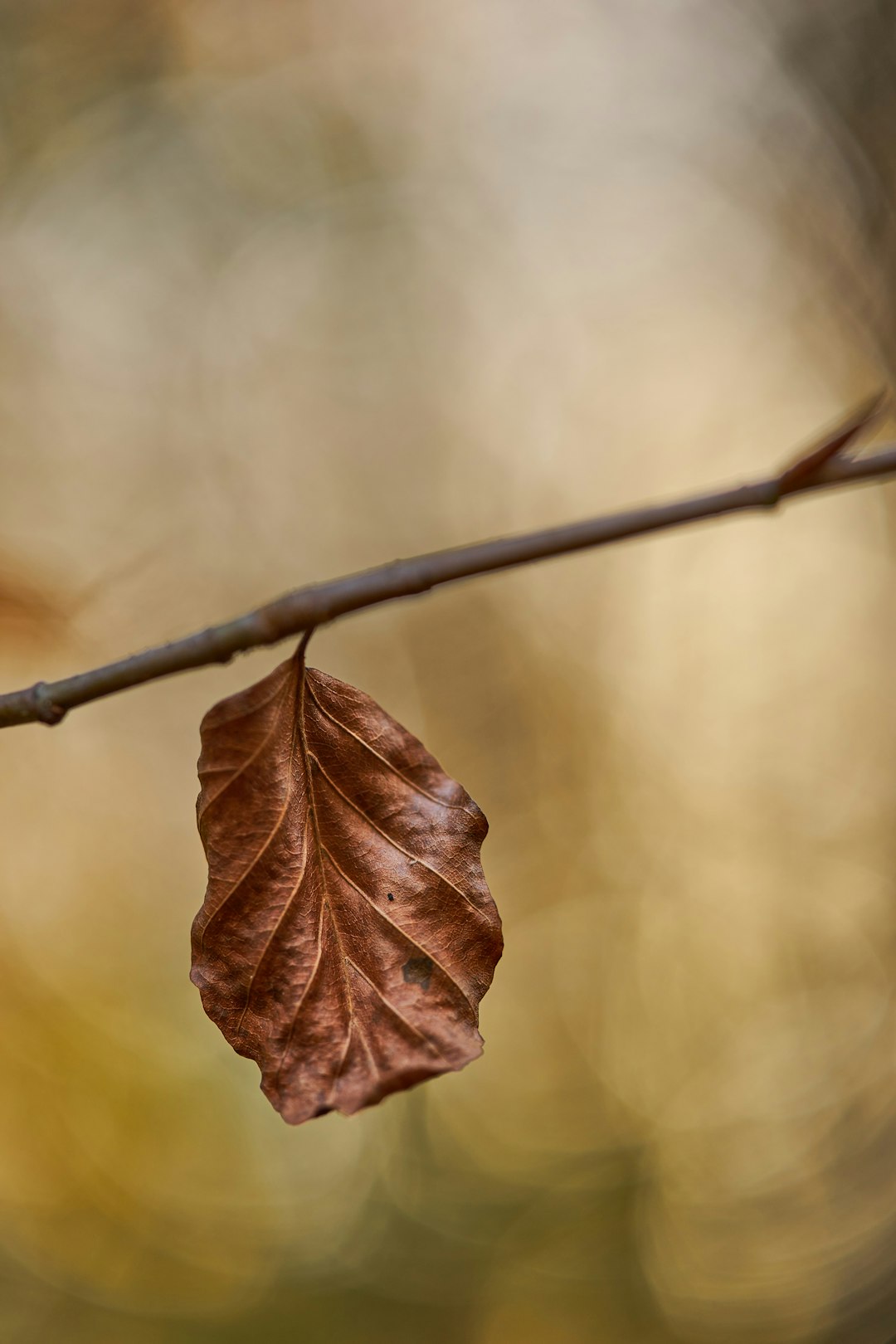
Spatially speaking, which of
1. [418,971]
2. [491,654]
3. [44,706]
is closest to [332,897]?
[418,971]

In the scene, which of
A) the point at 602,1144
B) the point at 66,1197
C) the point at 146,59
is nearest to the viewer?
the point at 66,1197

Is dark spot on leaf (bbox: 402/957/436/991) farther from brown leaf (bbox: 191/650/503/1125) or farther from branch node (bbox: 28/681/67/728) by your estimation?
branch node (bbox: 28/681/67/728)

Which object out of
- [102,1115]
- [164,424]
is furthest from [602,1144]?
[164,424]

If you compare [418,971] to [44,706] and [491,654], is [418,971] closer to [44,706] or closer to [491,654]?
[44,706]

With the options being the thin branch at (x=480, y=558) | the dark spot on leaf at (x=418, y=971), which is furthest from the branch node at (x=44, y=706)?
the dark spot on leaf at (x=418, y=971)

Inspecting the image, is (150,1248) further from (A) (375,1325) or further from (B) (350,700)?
(B) (350,700)

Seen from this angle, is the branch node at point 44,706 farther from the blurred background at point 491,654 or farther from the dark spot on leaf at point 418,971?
the blurred background at point 491,654

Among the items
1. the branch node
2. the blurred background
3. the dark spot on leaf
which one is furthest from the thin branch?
the blurred background
